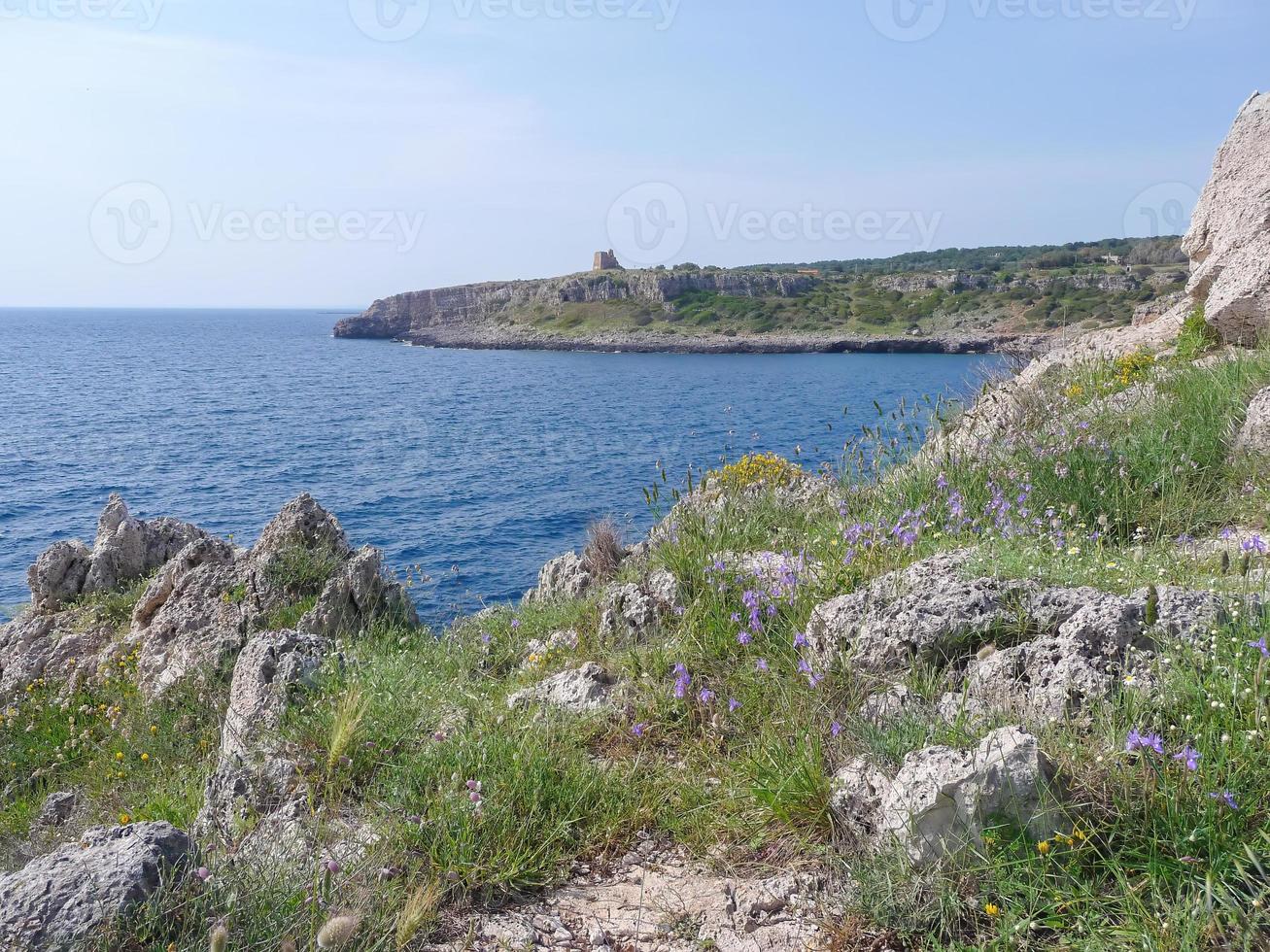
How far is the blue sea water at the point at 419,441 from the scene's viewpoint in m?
26.6

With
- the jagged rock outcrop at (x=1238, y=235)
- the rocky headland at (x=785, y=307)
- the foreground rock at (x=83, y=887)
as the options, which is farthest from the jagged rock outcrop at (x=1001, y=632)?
the rocky headland at (x=785, y=307)

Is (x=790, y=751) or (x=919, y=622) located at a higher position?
(x=919, y=622)

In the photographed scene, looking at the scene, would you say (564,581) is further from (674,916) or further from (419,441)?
(419,441)

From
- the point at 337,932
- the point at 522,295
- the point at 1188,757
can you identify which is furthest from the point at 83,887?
the point at 522,295

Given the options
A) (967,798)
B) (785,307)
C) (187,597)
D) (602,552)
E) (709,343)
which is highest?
(785,307)

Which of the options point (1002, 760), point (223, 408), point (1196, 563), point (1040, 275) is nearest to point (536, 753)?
point (1002, 760)

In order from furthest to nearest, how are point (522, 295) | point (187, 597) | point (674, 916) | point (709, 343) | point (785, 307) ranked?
point (522, 295)
point (785, 307)
point (709, 343)
point (187, 597)
point (674, 916)

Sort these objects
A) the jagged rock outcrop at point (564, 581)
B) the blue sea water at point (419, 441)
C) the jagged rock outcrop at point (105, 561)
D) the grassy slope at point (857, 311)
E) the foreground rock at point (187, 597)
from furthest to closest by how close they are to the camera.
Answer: the grassy slope at point (857, 311) < the blue sea water at point (419, 441) < the jagged rock outcrop at point (105, 561) < the foreground rock at point (187, 597) < the jagged rock outcrop at point (564, 581)

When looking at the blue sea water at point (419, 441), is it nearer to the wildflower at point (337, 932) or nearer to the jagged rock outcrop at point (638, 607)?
the jagged rock outcrop at point (638, 607)

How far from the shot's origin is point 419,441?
45.7 meters

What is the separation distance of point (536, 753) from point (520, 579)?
1876 cm

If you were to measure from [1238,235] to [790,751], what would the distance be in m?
12.0

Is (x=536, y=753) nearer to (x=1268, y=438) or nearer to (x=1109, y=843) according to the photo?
(x=1109, y=843)

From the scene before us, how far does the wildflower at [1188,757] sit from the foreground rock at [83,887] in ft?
11.8
